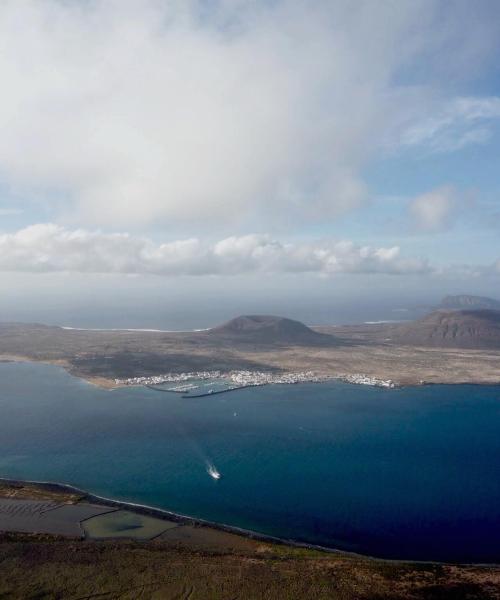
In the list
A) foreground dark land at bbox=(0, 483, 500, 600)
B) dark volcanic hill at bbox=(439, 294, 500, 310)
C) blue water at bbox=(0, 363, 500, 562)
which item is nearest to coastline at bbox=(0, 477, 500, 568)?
foreground dark land at bbox=(0, 483, 500, 600)

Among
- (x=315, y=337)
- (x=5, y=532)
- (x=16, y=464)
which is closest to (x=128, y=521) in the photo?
(x=5, y=532)

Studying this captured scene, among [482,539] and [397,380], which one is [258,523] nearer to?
[482,539]

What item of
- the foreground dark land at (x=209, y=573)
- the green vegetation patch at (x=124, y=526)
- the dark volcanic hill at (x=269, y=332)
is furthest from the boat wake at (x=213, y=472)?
the dark volcanic hill at (x=269, y=332)

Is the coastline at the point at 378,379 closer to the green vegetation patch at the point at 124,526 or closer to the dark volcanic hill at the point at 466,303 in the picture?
the green vegetation patch at the point at 124,526

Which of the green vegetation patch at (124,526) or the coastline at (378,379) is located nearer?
the green vegetation patch at (124,526)

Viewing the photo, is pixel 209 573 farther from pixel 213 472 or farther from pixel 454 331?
pixel 454 331

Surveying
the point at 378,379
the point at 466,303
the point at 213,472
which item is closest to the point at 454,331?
the point at 378,379

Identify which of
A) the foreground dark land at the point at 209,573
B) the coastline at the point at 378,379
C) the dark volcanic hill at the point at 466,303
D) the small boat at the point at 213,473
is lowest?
the foreground dark land at the point at 209,573
